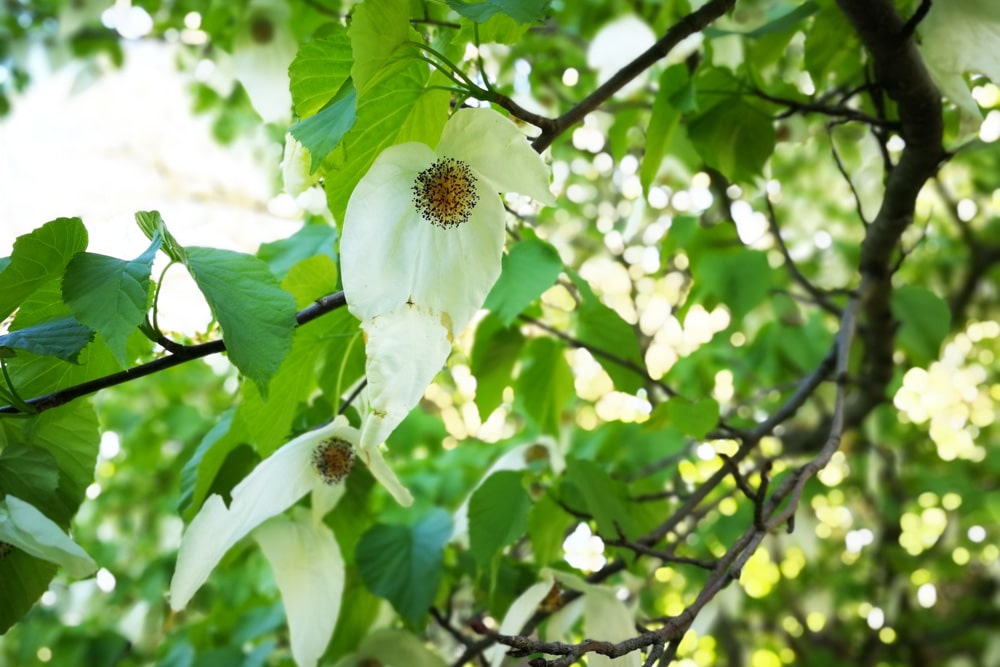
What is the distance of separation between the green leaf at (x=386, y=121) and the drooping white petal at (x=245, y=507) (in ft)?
0.62

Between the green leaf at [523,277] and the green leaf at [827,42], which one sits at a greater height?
the green leaf at [827,42]

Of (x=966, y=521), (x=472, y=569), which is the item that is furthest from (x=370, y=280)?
(x=966, y=521)

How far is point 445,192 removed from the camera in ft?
1.72

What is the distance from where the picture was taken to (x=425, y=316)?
19.6 inches

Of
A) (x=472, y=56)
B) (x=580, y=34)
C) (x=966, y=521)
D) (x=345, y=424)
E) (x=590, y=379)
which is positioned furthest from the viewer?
(x=590, y=379)

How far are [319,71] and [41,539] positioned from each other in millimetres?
328

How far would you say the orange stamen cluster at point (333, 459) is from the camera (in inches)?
26.2

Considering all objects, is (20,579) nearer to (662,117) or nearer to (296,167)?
(296,167)

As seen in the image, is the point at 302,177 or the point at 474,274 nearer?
the point at 474,274

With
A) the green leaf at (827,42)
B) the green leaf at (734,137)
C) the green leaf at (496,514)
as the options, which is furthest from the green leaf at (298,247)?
the green leaf at (827,42)

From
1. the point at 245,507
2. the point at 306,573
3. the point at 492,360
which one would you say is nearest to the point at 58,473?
the point at 245,507

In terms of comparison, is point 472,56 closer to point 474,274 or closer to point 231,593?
point 474,274

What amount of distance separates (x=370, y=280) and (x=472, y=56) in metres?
0.38

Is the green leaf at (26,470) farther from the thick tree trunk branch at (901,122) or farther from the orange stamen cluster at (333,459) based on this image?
the thick tree trunk branch at (901,122)
